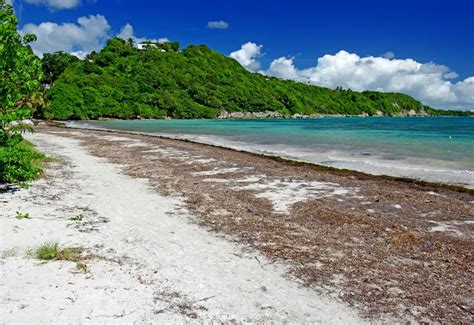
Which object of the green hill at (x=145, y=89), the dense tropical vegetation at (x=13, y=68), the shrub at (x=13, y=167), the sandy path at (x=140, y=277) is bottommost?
the sandy path at (x=140, y=277)

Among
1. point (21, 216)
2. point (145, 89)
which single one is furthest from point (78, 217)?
point (145, 89)

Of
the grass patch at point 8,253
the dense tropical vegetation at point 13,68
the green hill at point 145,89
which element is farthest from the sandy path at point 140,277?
the green hill at point 145,89

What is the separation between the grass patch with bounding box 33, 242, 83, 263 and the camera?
7023 millimetres

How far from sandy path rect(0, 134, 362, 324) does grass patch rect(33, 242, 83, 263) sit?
0.21 metres

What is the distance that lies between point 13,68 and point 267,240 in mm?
8347

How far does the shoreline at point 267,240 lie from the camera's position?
5.98 m

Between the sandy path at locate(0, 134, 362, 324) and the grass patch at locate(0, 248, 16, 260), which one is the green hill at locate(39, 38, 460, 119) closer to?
the sandy path at locate(0, 134, 362, 324)

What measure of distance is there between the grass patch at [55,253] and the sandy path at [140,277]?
205 mm

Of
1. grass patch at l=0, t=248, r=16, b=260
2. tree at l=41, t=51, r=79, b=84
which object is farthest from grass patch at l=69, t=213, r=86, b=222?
tree at l=41, t=51, r=79, b=84

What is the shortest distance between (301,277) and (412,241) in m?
3.31

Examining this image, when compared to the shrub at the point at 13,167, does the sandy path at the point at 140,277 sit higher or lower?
lower

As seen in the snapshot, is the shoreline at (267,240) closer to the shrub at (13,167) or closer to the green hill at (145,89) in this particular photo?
the shrub at (13,167)

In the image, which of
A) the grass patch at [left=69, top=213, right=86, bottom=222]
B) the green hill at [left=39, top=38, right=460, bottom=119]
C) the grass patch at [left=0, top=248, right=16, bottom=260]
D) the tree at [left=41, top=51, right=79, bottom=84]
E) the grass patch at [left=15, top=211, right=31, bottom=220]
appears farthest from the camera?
the tree at [left=41, top=51, right=79, bottom=84]

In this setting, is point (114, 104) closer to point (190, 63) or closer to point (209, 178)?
point (190, 63)
